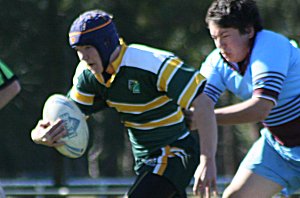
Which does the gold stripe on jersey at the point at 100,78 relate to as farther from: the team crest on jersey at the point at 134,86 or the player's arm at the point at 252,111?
the player's arm at the point at 252,111

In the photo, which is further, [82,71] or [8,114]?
[8,114]

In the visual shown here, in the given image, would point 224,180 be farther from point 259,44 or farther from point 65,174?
point 259,44

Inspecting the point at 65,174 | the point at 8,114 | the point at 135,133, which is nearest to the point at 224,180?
the point at 65,174

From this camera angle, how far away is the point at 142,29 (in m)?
9.64

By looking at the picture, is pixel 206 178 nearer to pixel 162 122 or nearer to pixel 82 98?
pixel 162 122

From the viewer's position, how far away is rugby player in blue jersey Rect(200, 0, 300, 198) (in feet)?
17.5

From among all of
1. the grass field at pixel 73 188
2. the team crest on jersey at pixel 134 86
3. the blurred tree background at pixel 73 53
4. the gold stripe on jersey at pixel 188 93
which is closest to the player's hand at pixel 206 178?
the gold stripe on jersey at pixel 188 93

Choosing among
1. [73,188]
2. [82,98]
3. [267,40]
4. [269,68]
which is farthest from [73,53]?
[269,68]

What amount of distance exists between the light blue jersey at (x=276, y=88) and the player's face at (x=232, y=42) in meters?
0.05

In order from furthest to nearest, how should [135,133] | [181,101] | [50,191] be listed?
1. [50,191]
2. [135,133]
3. [181,101]

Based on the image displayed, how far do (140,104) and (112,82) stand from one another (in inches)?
7.7

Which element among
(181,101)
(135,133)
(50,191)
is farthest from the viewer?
(50,191)

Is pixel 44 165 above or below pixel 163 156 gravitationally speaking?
below

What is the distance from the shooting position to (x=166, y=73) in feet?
17.1
